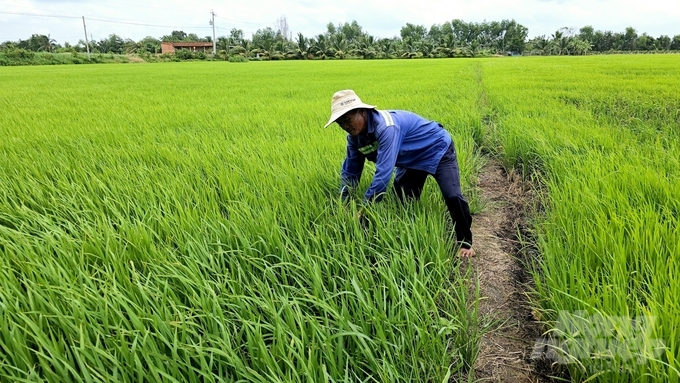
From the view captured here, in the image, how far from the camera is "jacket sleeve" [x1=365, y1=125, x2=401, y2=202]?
180cm

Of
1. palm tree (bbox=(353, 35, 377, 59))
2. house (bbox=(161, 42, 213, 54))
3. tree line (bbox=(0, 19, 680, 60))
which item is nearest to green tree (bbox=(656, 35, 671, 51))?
tree line (bbox=(0, 19, 680, 60))

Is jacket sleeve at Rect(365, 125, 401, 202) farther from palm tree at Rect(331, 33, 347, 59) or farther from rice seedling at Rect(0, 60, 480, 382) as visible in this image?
palm tree at Rect(331, 33, 347, 59)

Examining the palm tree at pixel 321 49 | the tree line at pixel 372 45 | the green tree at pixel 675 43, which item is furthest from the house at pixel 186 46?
the green tree at pixel 675 43

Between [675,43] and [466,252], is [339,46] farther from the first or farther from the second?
[675,43]

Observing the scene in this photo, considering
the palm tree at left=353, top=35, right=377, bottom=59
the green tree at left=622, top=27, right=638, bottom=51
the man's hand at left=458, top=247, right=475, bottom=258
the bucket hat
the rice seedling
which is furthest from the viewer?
the green tree at left=622, top=27, right=638, bottom=51

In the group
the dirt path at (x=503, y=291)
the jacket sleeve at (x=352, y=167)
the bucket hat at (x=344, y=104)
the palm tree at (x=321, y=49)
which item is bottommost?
the dirt path at (x=503, y=291)


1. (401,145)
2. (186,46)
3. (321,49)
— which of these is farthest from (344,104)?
(186,46)

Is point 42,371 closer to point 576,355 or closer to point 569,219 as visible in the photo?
point 576,355

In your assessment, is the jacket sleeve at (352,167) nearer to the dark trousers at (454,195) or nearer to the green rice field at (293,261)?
the green rice field at (293,261)

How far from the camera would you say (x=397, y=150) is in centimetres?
188

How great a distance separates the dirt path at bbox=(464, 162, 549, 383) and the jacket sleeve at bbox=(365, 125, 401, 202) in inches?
24.1

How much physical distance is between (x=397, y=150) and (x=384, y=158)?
10 cm

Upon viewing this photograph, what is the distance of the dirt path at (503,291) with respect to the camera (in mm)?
1339

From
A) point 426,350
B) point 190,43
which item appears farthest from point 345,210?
point 190,43
